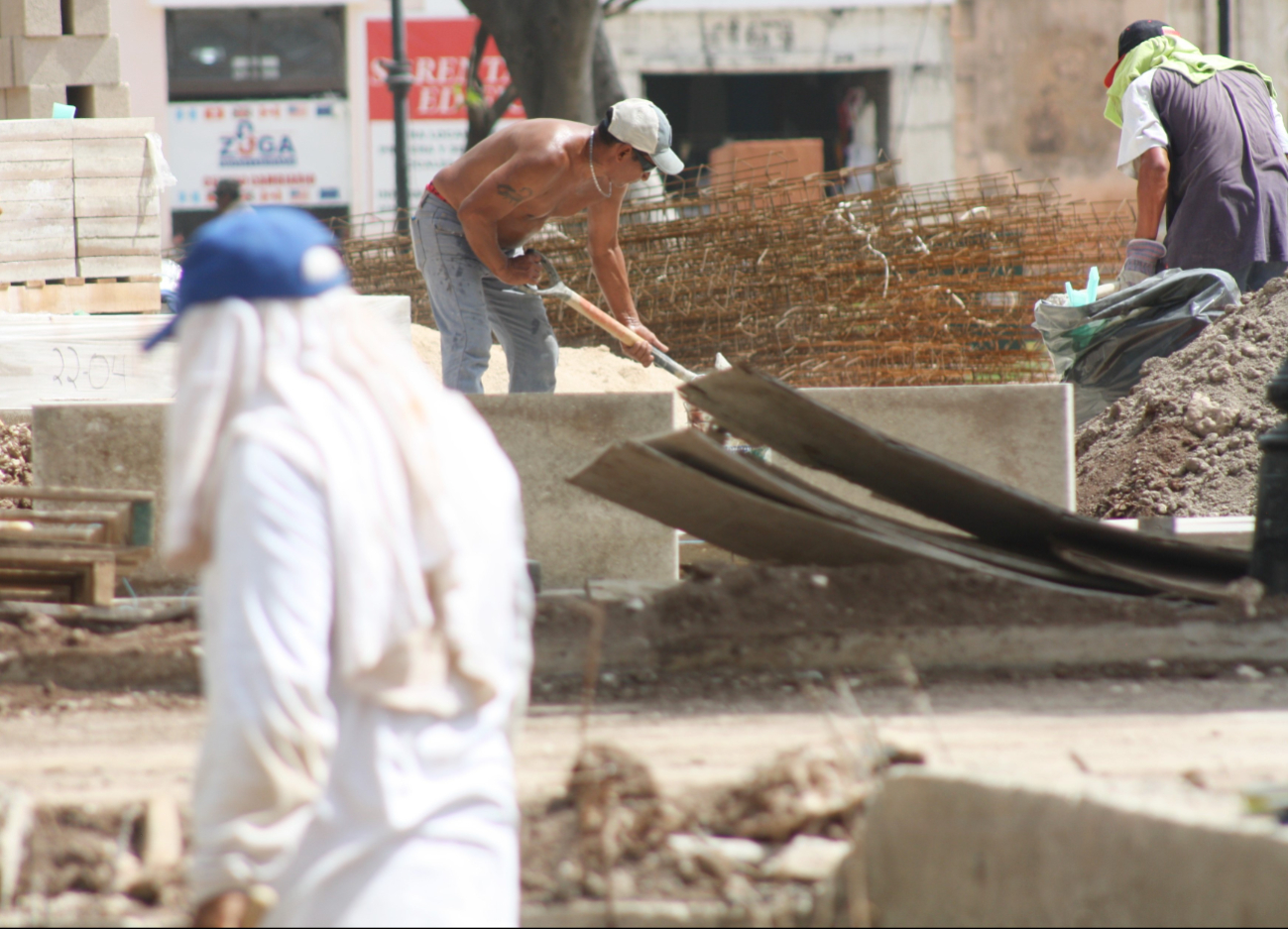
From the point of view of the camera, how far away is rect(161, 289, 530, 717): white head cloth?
190cm

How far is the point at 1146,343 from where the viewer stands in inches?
320

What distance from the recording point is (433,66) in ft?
66.0

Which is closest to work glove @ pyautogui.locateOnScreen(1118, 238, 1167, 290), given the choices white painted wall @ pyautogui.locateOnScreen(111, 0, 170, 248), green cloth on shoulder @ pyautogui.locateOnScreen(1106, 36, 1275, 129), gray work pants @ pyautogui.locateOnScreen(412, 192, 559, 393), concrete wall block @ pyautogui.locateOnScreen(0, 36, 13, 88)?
green cloth on shoulder @ pyautogui.locateOnScreen(1106, 36, 1275, 129)

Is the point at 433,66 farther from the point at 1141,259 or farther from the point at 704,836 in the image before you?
the point at 704,836

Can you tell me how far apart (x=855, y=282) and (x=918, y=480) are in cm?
690

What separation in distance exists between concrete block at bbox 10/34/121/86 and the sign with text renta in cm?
932

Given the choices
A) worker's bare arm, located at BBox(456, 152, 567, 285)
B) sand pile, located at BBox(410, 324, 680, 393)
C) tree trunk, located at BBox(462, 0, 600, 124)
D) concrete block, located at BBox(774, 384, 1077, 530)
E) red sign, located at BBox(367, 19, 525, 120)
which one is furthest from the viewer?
red sign, located at BBox(367, 19, 525, 120)

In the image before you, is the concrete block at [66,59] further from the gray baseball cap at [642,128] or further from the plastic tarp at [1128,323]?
the plastic tarp at [1128,323]

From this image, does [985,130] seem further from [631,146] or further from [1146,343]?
[631,146]

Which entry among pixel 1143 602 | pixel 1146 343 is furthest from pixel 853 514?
pixel 1146 343

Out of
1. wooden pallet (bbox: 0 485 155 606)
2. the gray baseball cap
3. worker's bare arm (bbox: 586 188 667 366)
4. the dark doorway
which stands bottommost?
wooden pallet (bbox: 0 485 155 606)

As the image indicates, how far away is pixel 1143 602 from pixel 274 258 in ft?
12.0

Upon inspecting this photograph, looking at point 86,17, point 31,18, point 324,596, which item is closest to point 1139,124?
point 324,596

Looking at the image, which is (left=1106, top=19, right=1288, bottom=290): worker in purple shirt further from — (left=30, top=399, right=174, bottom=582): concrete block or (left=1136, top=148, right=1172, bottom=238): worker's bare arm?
(left=30, top=399, right=174, bottom=582): concrete block
